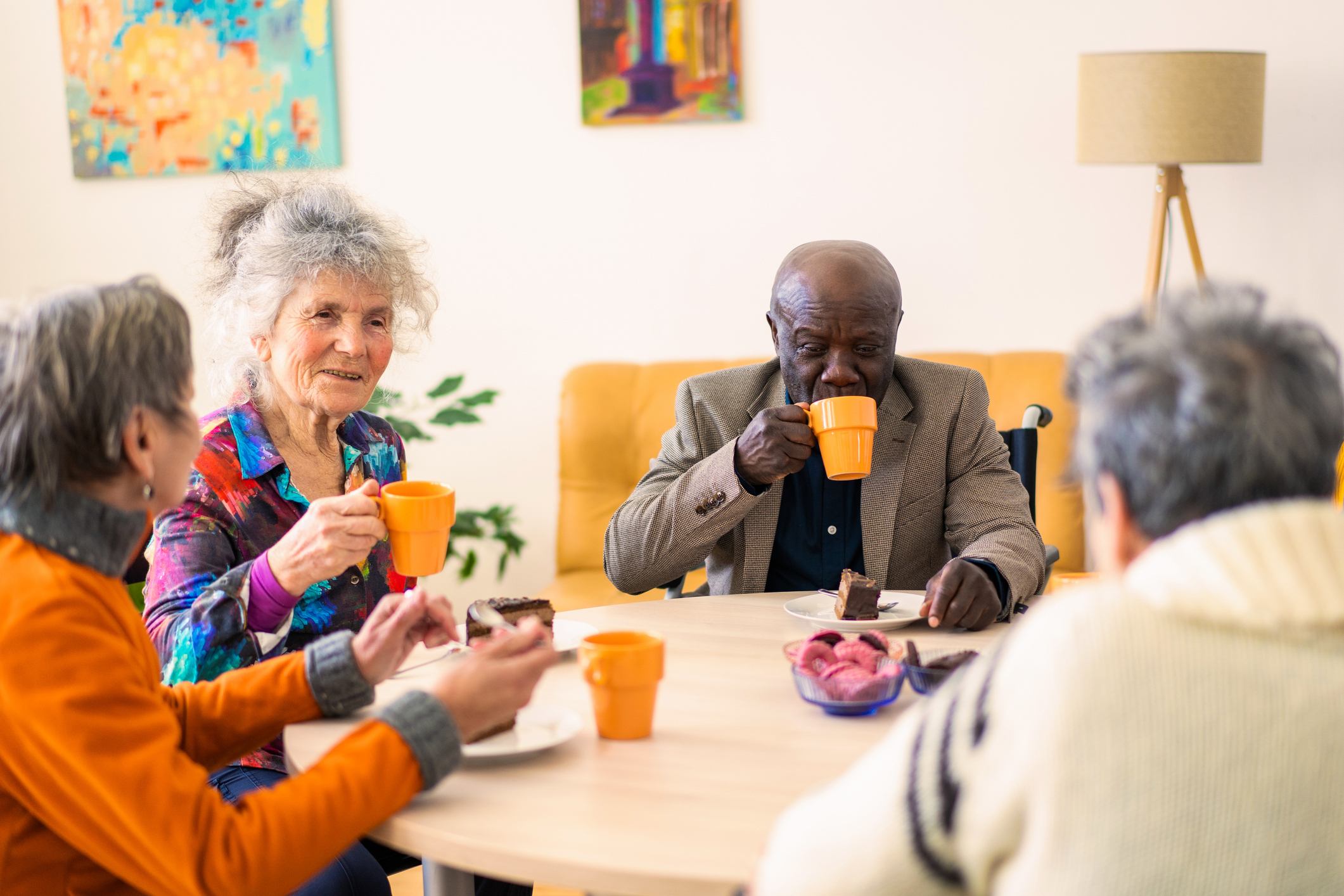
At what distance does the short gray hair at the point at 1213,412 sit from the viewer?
2.32 feet

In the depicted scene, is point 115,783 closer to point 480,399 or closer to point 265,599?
point 265,599

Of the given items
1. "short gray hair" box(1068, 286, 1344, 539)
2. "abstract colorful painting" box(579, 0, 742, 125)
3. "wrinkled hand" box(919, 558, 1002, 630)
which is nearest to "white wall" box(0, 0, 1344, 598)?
"abstract colorful painting" box(579, 0, 742, 125)

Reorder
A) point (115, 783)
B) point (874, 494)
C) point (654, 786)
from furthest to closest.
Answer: point (874, 494), point (654, 786), point (115, 783)

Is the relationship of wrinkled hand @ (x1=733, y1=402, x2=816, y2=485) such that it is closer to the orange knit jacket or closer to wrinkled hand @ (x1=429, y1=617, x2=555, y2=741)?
wrinkled hand @ (x1=429, y1=617, x2=555, y2=741)

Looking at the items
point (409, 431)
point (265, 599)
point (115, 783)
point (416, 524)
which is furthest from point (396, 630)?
point (409, 431)

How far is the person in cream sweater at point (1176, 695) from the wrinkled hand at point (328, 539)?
840 millimetres

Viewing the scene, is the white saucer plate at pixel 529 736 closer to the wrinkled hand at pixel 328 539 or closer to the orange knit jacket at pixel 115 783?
the orange knit jacket at pixel 115 783

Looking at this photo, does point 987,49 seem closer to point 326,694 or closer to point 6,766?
point 326,694

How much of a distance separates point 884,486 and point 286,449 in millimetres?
1024

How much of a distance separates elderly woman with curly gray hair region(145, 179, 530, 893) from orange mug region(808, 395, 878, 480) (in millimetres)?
708

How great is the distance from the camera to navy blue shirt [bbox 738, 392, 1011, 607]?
6.88 feet

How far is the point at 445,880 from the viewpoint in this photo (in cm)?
130

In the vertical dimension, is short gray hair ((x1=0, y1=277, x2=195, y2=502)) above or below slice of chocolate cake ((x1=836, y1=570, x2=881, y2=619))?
above

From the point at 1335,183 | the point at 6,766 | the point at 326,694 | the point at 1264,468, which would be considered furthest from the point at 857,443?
the point at 1335,183
